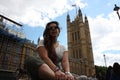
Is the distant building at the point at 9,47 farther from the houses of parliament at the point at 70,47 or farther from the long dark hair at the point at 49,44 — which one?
the long dark hair at the point at 49,44

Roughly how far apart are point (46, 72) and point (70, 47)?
73270mm

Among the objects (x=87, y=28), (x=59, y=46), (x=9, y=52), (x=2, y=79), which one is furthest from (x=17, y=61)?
(x=87, y=28)

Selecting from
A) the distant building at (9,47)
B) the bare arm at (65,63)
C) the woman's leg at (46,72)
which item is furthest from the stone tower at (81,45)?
the woman's leg at (46,72)

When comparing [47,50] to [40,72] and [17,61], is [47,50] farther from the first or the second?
[17,61]

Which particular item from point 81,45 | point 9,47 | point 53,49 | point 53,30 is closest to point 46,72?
point 53,49

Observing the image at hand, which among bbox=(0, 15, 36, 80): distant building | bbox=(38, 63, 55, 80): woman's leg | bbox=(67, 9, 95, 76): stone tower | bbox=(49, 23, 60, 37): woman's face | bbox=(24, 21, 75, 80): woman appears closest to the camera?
bbox=(38, 63, 55, 80): woman's leg

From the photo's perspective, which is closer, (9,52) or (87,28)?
(9,52)

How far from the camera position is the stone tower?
221 feet

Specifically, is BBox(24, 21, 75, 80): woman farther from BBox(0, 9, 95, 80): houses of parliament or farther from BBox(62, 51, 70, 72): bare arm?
BBox(0, 9, 95, 80): houses of parliament

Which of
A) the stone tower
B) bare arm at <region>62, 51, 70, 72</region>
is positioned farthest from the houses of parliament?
bare arm at <region>62, 51, 70, 72</region>

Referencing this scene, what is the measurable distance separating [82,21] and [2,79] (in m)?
55.5

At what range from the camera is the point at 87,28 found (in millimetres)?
75812

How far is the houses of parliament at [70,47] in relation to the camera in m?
30.7

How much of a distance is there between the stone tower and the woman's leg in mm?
63487
